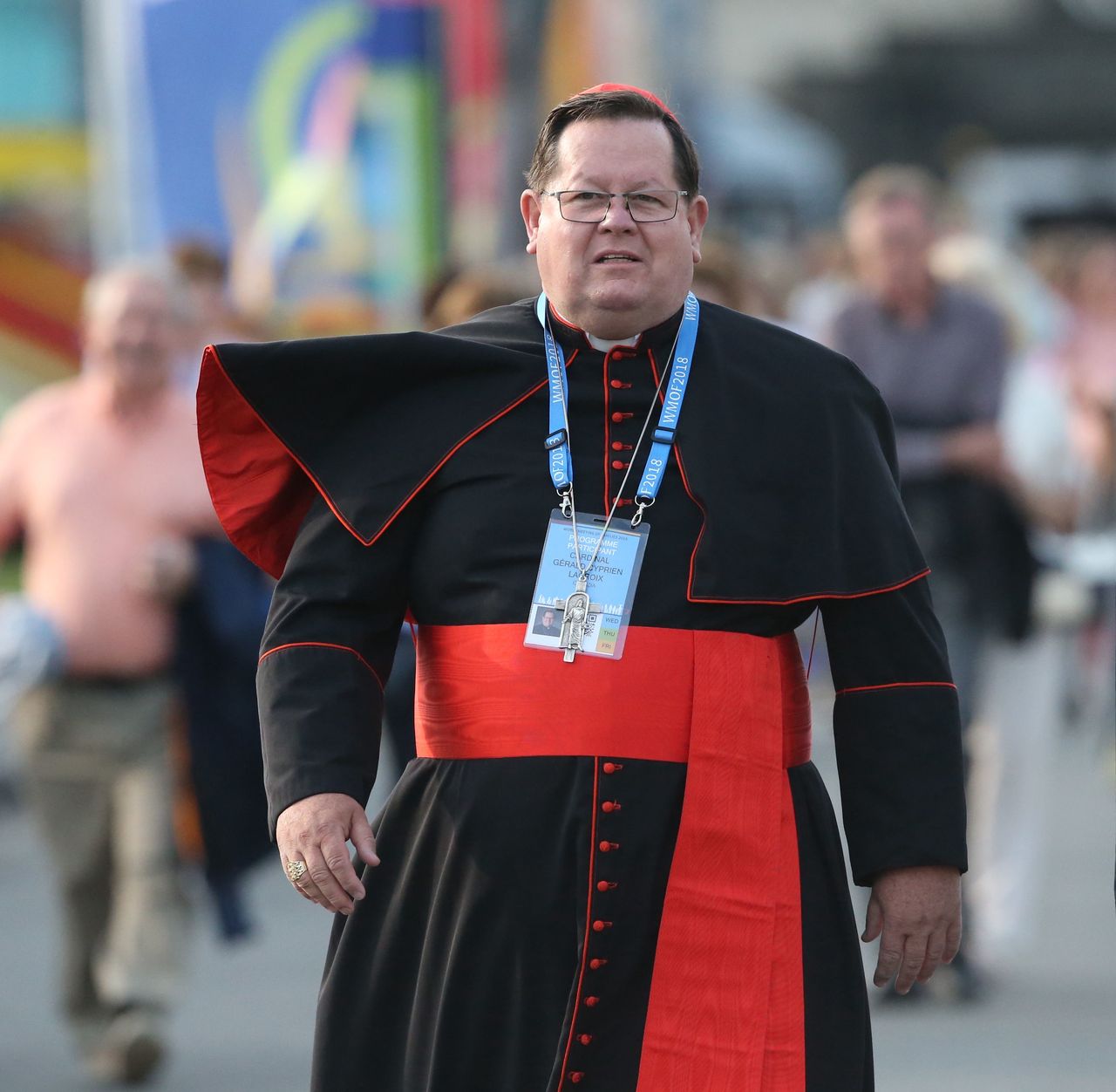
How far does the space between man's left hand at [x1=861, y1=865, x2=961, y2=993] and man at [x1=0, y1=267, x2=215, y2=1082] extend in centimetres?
325

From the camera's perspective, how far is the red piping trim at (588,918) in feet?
11.9

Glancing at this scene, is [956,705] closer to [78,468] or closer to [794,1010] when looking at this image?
[794,1010]

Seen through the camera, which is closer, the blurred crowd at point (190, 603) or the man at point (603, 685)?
the man at point (603, 685)

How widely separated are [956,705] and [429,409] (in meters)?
0.88

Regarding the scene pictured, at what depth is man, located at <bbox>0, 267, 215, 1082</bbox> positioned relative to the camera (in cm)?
662

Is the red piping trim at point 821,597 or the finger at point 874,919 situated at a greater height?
the red piping trim at point 821,597

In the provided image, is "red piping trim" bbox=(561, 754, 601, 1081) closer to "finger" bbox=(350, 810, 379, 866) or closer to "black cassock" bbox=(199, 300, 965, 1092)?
"black cassock" bbox=(199, 300, 965, 1092)

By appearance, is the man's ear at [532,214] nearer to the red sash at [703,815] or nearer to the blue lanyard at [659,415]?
the blue lanyard at [659,415]

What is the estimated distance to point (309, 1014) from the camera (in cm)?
725

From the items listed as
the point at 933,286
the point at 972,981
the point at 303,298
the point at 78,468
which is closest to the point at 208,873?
the point at 78,468

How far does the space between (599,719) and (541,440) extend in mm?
418

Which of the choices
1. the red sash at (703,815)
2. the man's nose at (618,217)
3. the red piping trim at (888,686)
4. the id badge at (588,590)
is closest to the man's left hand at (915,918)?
the red sash at (703,815)

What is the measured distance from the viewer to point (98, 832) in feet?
22.0

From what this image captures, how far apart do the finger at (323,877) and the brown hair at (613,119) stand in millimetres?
1024
